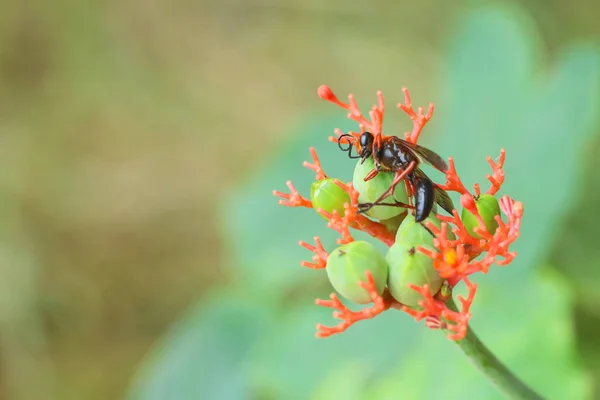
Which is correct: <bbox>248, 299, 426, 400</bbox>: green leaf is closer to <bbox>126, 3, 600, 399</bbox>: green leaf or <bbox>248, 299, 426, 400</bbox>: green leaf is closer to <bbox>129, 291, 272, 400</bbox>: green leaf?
<bbox>126, 3, 600, 399</bbox>: green leaf

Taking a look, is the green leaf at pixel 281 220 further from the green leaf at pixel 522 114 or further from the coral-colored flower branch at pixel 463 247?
the coral-colored flower branch at pixel 463 247

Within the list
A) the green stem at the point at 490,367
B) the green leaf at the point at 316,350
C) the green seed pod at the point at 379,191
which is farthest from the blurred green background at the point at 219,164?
the green seed pod at the point at 379,191

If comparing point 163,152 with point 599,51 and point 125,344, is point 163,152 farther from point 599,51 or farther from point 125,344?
point 599,51

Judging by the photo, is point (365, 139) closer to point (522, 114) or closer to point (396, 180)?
point (396, 180)

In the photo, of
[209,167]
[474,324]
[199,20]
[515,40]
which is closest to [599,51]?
[515,40]

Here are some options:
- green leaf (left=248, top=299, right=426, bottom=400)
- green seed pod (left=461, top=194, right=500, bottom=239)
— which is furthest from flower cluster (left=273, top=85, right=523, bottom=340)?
green leaf (left=248, top=299, right=426, bottom=400)

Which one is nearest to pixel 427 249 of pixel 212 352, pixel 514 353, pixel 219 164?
pixel 514 353
